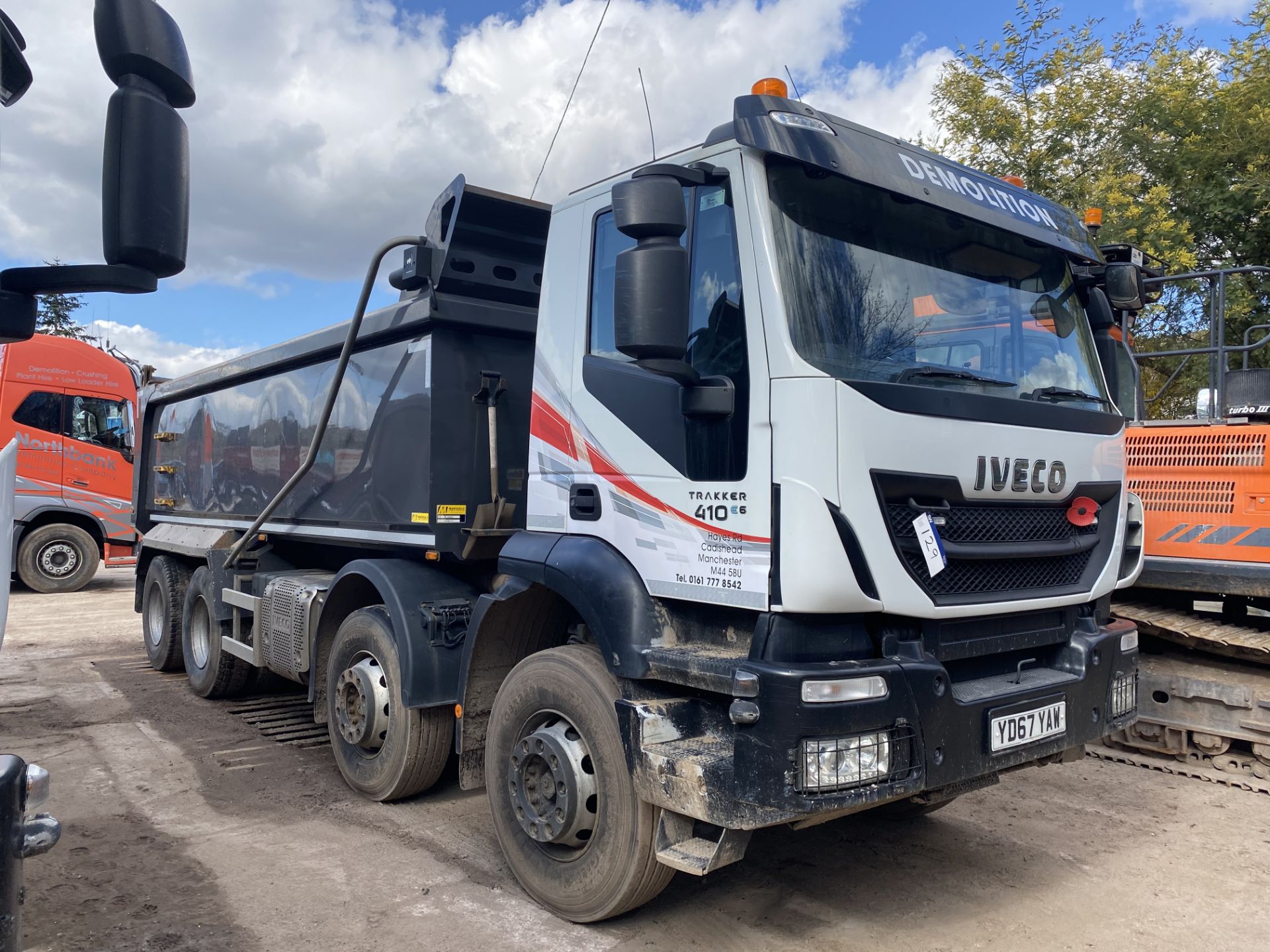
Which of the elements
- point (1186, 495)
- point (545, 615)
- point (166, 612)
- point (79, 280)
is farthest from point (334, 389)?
point (1186, 495)

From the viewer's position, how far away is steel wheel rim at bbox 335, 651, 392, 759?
5.12m

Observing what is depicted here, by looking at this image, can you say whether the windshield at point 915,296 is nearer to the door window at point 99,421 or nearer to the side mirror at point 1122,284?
the side mirror at point 1122,284

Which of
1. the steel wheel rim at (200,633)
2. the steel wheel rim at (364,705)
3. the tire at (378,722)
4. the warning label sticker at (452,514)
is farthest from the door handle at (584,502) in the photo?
the steel wheel rim at (200,633)

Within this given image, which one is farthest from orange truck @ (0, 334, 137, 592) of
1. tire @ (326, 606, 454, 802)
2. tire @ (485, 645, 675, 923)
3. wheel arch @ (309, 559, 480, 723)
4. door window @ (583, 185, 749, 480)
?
door window @ (583, 185, 749, 480)

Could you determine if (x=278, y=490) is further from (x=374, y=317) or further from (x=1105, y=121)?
(x=1105, y=121)

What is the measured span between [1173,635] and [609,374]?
4.24 m

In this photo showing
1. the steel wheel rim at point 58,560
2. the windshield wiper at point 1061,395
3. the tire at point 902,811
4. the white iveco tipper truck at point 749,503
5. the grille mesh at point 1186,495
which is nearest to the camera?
the white iveco tipper truck at point 749,503

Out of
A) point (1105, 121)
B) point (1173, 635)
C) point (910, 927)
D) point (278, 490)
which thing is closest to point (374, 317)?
point (278, 490)

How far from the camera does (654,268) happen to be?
10.3 feet

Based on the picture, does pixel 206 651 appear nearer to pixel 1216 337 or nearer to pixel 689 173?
pixel 689 173

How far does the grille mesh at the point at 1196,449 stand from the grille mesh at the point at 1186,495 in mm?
109

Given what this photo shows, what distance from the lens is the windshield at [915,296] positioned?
3.28 meters

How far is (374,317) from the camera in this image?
5430 millimetres

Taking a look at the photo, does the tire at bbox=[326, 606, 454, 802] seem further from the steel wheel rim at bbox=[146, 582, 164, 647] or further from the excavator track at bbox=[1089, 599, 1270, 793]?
the steel wheel rim at bbox=[146, 582, 164, 647]
